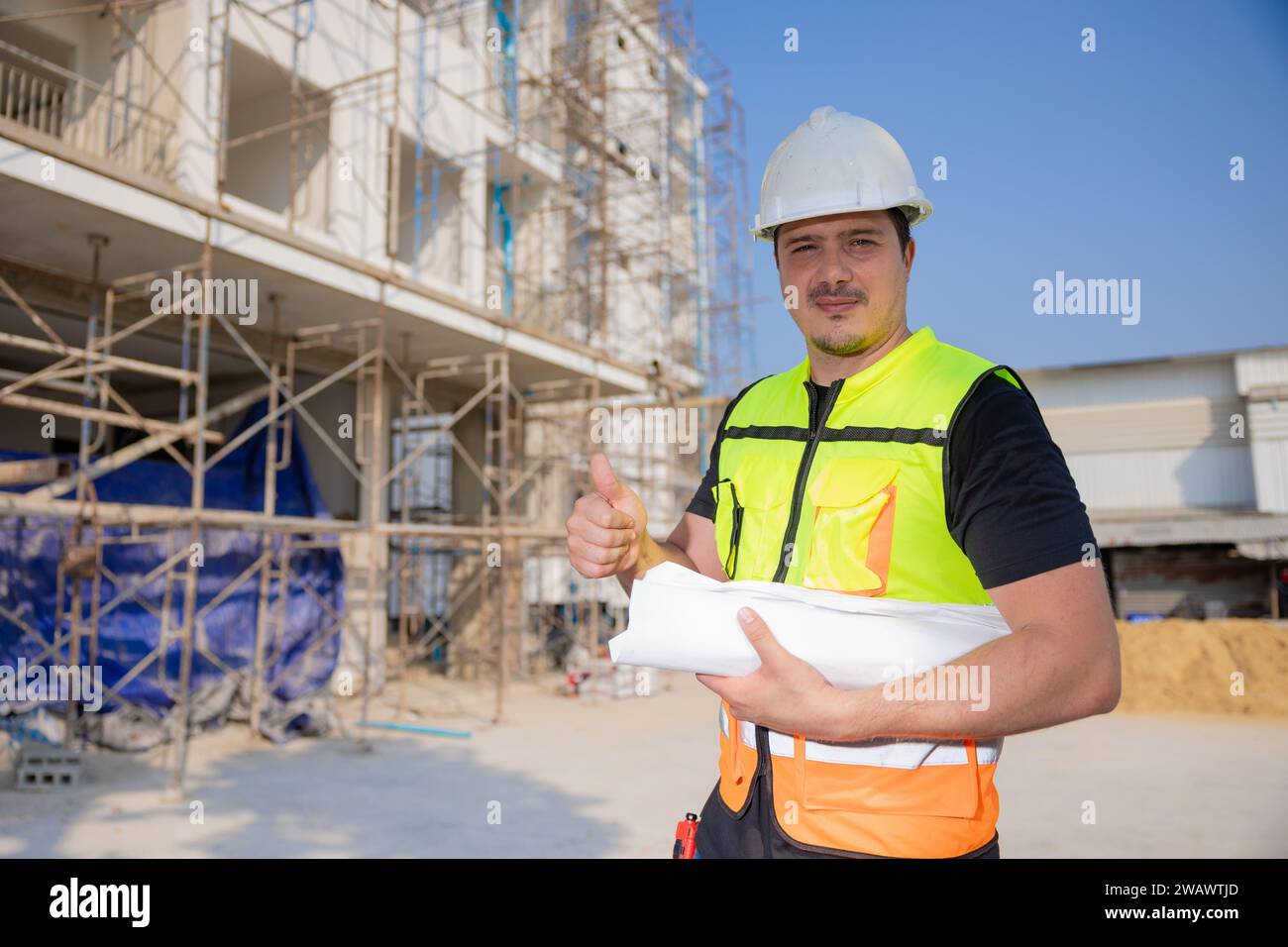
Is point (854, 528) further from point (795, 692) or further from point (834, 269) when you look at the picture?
point (834, 269)

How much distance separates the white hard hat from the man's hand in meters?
0.86

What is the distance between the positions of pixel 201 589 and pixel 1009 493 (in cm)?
1198

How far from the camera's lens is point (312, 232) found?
1115 centimetres

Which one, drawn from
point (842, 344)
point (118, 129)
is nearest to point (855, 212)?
point (842, 344)

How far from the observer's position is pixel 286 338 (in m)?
12.6

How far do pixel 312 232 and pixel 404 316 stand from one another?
1.50 meters

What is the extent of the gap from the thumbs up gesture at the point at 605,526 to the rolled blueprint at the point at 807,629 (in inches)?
8.7

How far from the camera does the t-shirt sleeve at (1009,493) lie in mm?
1362

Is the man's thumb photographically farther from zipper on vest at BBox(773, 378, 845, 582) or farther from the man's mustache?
the man's mustache

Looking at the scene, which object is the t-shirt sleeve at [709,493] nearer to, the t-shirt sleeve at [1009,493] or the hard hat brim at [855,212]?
the hard hat brim at [855,212]

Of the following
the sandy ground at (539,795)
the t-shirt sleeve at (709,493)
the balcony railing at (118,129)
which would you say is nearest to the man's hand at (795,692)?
the t-shirt sleeve at (709,493)

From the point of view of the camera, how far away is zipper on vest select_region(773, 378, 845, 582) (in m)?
1.73
